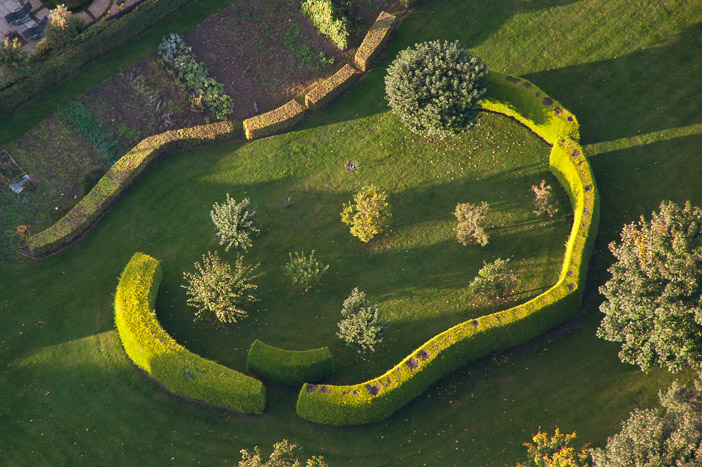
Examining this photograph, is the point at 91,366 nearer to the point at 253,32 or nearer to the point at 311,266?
the point at 311,266

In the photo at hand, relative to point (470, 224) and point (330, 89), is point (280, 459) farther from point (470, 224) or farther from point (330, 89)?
point (330, 89)

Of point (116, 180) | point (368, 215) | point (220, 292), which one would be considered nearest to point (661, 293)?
point (368, 215)

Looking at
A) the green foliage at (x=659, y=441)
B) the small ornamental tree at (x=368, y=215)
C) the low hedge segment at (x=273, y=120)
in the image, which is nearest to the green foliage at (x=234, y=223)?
the small ornamental tree at (x=368, y=215)

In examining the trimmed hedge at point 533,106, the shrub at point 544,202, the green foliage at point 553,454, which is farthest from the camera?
the trimmed hedge at point 533,106

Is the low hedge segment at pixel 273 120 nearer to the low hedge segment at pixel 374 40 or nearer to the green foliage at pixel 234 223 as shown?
the low hedge segment at pixel 374 40

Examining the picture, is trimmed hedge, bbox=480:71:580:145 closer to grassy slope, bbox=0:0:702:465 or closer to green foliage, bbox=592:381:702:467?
grassy slope, bbox=0:0:702:465

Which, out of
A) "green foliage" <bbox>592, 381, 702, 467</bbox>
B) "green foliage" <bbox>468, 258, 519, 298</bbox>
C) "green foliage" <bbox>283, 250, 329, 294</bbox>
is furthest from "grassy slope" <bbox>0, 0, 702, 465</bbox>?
"green foliage" <bbox>283, 250, 329, 294</bbox>

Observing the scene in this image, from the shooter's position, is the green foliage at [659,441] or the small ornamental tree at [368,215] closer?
the green foliage at [659,441]
